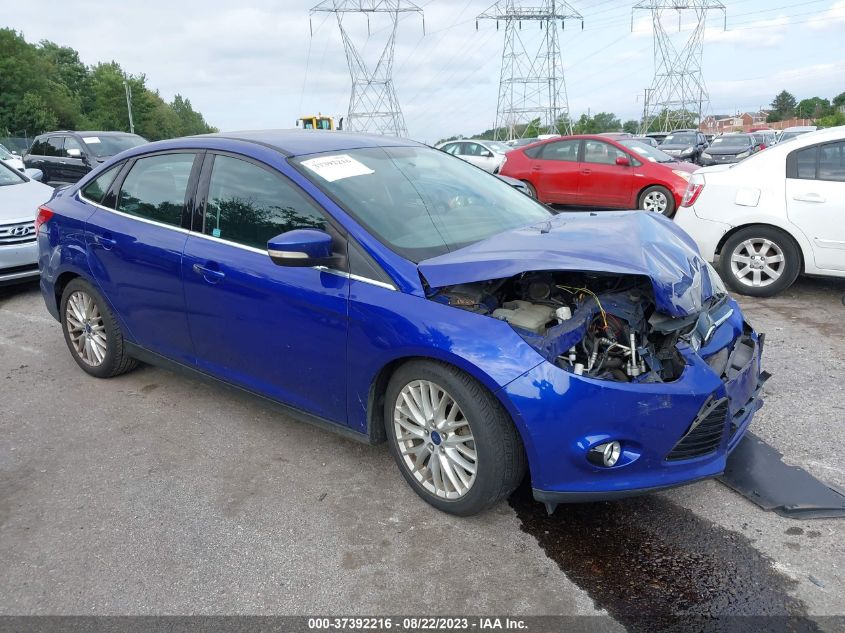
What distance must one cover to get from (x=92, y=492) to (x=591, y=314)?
2533 mm

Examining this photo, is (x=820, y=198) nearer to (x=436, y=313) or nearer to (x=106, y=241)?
(x=436, y=313)

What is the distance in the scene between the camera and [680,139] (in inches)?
1030

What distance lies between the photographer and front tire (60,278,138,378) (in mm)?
4324

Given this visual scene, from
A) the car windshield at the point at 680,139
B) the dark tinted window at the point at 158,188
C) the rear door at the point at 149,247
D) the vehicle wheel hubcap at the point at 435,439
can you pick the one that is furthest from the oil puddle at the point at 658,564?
the car windshield at the point at 680,139

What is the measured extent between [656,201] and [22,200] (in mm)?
9039

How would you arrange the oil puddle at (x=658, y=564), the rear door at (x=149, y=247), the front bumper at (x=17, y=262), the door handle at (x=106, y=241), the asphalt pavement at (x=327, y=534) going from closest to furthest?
the oil puddle at (x=658, y=564)
the asphalt pavement at (x=327, y=534)
the rear door at (x=149, y=247)
the door handle at (x=106, y=241)
the front bumper at (x=17, y=262)

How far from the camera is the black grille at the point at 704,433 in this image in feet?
8.61

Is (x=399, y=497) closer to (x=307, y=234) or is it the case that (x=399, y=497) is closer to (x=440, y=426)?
(x=440, y=426)

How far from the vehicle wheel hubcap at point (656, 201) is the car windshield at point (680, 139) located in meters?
16.2

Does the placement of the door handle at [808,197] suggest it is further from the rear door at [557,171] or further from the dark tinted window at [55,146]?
the dark tinted window at [55,146]

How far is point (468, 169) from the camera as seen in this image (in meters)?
4.23

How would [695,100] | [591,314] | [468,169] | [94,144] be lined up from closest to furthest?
[591,314] → [468,169] → [94,144] → [695,100]

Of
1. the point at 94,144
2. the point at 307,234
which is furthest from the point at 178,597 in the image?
the point at 94,144

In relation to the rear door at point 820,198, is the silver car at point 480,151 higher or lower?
higher
